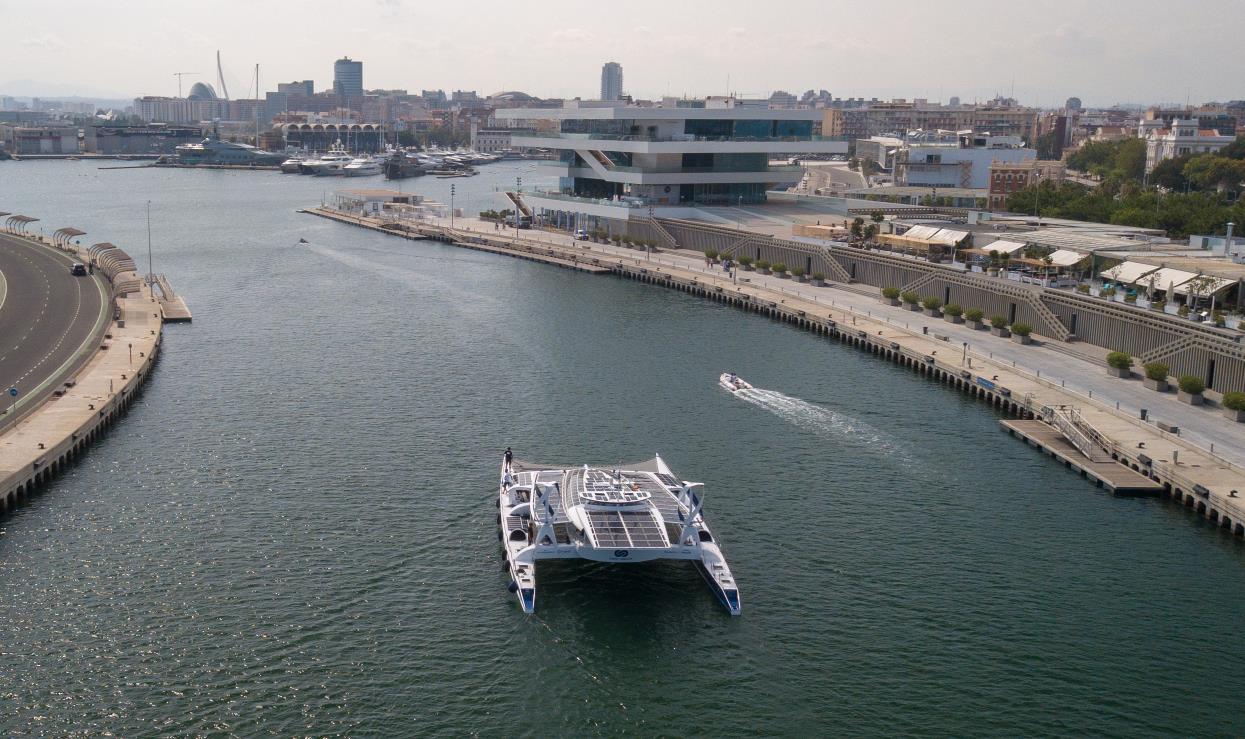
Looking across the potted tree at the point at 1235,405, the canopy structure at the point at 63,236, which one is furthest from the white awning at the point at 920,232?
the canopy structure at the point at 63,236

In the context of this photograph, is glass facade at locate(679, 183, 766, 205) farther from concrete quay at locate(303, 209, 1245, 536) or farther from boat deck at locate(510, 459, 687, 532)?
boat deck at locate(510, 459, 687, 532)

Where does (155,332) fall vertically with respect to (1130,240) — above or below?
below

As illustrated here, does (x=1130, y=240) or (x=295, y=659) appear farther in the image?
(x=1130, y=240)

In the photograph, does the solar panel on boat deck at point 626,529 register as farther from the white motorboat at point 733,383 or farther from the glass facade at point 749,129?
the glass facade at point 749,129

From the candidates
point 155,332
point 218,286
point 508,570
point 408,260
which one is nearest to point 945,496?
point 508,570

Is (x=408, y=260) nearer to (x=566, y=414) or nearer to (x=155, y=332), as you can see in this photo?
(x=155, y=332)

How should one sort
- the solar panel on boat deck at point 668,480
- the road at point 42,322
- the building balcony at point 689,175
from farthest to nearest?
the building balcony at point 689,175
the road at point 42,322
the solar panel on boat deck at point 668,480

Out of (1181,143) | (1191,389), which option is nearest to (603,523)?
(1191,389)
